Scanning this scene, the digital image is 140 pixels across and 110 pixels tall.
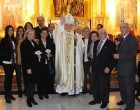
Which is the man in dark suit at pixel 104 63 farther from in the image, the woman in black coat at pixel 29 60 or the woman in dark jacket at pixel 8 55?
the woman in dark jacket at pixel 8 55

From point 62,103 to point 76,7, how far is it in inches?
351

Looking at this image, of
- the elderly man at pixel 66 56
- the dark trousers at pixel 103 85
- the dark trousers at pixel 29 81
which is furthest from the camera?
the elderly man at pixel 66 56

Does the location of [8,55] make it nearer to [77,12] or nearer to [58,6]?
[58,6]

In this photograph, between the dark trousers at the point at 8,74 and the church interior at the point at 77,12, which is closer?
the dark trousers at the point at 8,74

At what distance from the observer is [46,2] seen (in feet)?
49.8

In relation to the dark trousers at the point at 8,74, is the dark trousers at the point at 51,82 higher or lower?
lower

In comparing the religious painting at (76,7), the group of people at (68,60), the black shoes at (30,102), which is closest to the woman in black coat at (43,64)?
the group of people at (68,60)

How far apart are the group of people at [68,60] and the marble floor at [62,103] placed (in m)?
0.16

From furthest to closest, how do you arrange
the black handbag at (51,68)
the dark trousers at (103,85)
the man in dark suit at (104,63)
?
the black handbag at (51,68) → the dark trousers at (103,85) → the man in dark suit at (104,63)

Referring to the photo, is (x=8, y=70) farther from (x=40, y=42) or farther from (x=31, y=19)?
(x=31, y=19)

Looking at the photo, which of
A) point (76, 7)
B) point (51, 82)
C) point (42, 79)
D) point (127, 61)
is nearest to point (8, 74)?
point (42, 79)

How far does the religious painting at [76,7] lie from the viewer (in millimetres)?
15516

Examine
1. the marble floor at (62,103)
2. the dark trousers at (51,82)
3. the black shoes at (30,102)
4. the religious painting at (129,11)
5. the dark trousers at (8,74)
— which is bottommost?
the marble floor at (62,103)

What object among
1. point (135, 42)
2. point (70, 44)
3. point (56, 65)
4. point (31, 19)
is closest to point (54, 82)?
point (56, 65)
